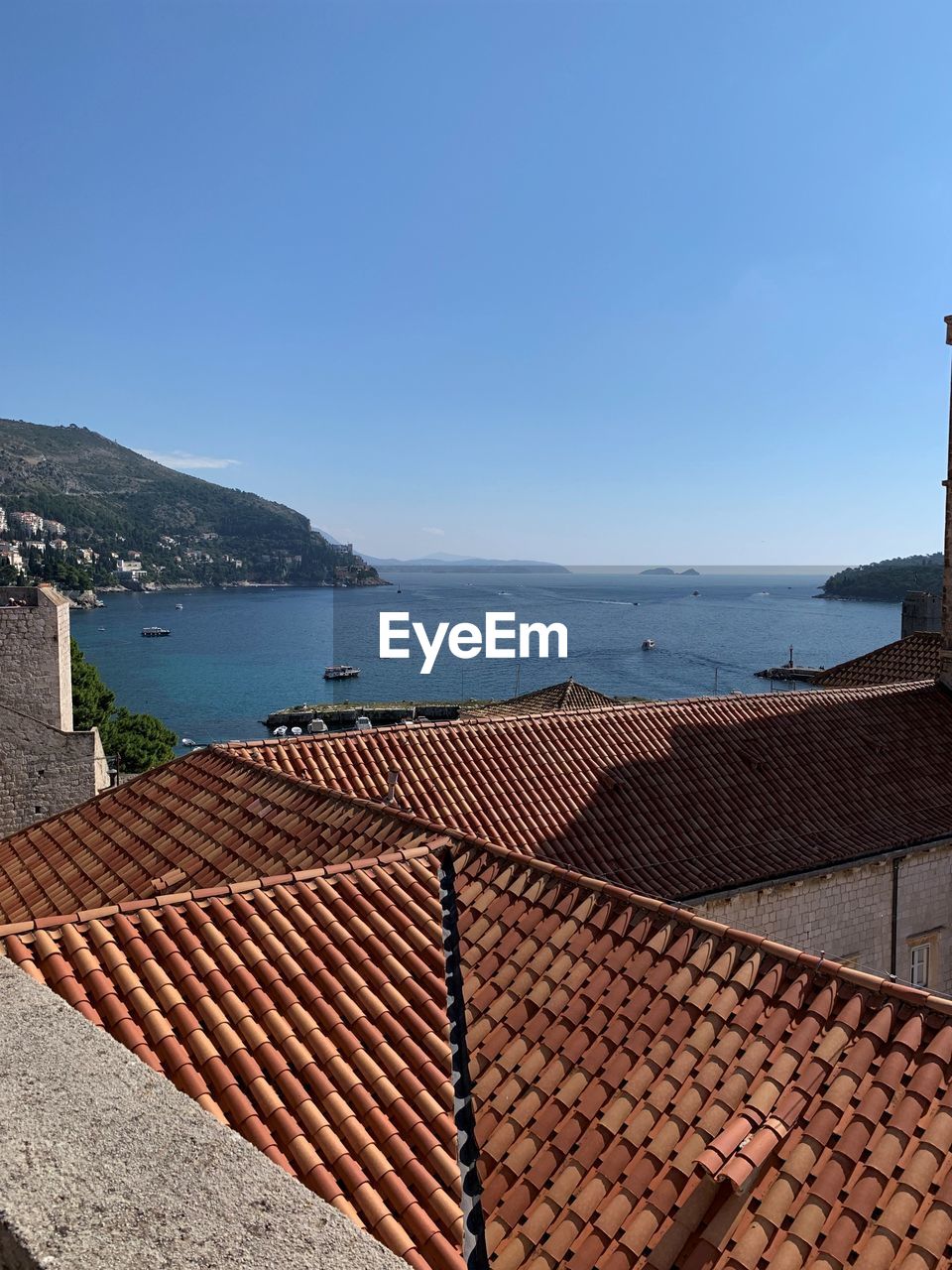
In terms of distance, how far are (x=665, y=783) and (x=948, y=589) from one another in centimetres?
973

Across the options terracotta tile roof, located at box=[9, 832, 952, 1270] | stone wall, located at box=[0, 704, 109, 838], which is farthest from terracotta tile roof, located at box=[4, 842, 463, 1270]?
stone wall, located at box=[0, 704, 109, 838]

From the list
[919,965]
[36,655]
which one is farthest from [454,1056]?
[36,655]

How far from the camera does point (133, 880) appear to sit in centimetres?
801

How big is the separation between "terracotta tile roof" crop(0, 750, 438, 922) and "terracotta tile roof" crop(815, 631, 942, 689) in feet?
49.1

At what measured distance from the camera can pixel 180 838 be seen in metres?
8.70

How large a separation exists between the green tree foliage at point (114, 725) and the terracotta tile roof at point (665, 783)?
2177cm

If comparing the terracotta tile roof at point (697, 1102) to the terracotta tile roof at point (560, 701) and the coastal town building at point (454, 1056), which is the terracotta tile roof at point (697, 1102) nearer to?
the coastal town building at point (454, 1056)

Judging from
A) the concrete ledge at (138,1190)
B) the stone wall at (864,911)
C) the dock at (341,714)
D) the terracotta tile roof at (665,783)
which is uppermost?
the concrete ledge at (138,1190)

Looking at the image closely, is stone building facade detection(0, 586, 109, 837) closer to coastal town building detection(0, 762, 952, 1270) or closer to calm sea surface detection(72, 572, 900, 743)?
coastal town building detection(0, 762, 952, 1270)

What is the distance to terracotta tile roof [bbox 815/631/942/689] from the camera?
1942 centimetres

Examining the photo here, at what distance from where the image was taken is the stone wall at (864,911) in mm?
10414

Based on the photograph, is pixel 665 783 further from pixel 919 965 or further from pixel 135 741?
pixel 135 741

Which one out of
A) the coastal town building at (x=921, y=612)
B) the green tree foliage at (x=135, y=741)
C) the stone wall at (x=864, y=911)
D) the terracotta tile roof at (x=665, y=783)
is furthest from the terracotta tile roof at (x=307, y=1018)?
the green tree foliage at (x=135, y=741)

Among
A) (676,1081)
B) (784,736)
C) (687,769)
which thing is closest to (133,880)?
(676,1081)
